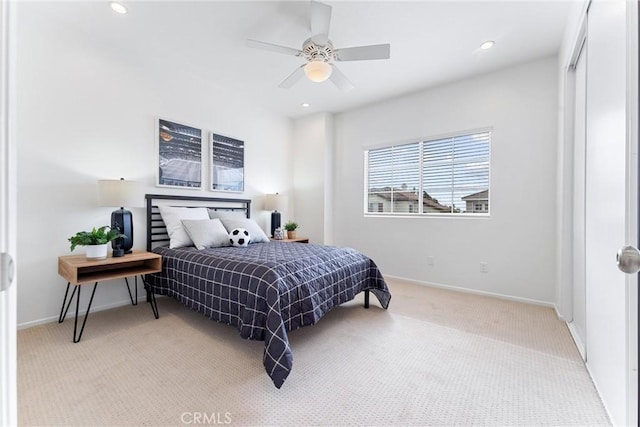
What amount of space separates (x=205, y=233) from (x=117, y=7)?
2.10 metres

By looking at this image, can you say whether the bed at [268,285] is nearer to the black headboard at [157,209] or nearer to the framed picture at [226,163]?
the black headboard at [157,209]

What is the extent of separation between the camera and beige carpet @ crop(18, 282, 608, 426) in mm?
1429

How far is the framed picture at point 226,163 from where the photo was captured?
3.82 meters

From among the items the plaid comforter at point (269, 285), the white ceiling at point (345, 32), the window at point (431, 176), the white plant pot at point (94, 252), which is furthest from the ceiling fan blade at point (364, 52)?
the white plant pot at point (94, 252)

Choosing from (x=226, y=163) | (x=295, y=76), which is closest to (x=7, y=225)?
(x=295, y=76)

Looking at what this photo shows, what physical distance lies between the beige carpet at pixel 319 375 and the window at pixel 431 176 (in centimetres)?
160

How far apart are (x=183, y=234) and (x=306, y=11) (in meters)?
2.49

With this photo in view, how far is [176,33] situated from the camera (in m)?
2.63

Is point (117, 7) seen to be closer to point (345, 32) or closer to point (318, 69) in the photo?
point (318, 69)

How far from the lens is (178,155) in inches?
135

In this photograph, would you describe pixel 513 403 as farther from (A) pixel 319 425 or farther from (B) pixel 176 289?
(B) pixel 176 289

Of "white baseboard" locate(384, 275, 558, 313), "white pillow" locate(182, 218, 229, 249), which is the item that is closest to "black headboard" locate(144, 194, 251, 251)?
"white pillow" locate(182, 218, 229, 249)

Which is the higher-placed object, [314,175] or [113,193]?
[314,175]

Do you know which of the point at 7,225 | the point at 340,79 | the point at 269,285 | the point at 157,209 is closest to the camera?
the point at 7,225
